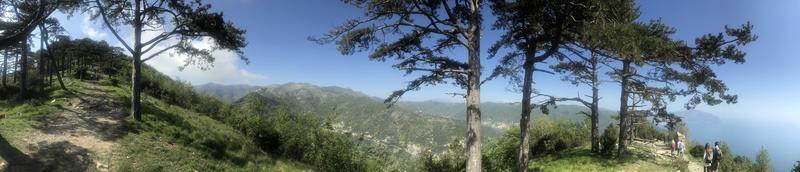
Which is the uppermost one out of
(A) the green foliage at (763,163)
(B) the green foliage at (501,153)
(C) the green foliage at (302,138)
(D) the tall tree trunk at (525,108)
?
(D) the tall tree trunk at (525,108)

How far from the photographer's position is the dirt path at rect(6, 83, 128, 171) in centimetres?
1273

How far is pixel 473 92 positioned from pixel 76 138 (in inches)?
583

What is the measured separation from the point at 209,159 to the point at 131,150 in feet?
10.4

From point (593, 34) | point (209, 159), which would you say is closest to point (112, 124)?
point (209, 159)

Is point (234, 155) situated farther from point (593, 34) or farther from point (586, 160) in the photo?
point (586, 160)

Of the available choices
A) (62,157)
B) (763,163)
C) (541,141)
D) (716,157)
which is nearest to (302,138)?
(62,157)

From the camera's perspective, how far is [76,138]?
1477 centimetres

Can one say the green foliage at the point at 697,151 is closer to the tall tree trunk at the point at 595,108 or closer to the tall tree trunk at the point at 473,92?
the tall tree trunk at the point at 595,108

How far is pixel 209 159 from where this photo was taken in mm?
17531

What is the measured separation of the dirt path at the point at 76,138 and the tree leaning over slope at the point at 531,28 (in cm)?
1403

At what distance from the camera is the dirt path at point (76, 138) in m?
12.7

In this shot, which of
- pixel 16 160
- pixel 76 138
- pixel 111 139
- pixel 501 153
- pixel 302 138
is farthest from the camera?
pixel 501 153

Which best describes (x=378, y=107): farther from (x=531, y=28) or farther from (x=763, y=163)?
(x=763, y=163)

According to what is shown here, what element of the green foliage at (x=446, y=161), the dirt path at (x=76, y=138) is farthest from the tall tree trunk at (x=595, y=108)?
the dirt path at (x=76, y=138)
